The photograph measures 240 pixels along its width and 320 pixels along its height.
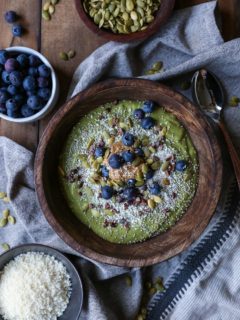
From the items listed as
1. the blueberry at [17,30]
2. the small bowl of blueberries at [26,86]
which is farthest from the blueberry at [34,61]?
the blueberry at [17,30]

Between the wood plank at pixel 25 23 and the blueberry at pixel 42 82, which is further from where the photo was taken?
the wood plank at pixel 25 23

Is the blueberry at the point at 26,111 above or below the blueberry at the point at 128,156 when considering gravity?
above

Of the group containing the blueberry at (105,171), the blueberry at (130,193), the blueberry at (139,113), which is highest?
the blueberry at (139,113)

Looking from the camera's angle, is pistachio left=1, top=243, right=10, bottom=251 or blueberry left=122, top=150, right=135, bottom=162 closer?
blueberry left=122, top=150, right=135, bottom=162

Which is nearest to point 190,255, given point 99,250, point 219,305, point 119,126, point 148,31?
point 219,305

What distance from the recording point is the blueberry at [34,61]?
62.7 inches

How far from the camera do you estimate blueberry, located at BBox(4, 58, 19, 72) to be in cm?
156

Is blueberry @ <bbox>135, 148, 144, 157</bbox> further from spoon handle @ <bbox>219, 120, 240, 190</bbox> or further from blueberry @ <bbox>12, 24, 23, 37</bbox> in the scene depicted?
blueberry @ <bbox>12, 24, 23, 37</bbox>

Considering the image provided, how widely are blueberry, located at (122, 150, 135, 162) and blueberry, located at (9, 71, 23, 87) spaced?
0.36 m

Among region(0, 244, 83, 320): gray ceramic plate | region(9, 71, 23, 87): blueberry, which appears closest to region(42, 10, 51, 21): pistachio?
region(9, 71, 23, 87): blueberry

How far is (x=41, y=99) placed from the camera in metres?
1.59

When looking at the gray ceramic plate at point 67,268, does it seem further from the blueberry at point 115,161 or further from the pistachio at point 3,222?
the blueberry at point 115,161

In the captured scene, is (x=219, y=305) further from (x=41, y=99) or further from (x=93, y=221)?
(x=41, y=99)

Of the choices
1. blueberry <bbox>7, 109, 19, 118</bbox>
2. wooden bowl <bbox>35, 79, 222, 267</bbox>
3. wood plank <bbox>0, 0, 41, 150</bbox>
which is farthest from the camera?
wood plank <bbox>0, 0, 41, 150</bbox>
